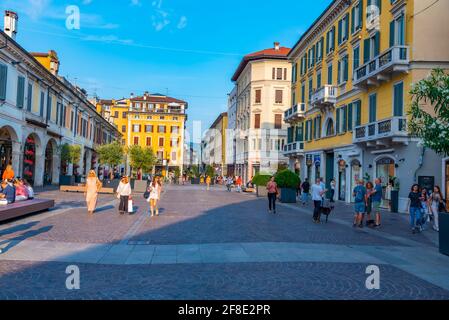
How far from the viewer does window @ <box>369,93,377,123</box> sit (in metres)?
25.3

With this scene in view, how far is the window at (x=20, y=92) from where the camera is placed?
26.4 metres

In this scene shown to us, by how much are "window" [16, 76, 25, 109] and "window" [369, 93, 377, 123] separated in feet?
70.3

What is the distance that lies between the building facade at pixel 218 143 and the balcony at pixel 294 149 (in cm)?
3830

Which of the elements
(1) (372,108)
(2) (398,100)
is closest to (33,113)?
(1) (372,108)

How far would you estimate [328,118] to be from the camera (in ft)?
111

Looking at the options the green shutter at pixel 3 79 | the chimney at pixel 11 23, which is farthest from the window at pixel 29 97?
the green shutter at pixel 3 79

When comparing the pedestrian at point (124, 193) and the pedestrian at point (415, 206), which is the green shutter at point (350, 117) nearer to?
the pedestrian at point (415, 206)

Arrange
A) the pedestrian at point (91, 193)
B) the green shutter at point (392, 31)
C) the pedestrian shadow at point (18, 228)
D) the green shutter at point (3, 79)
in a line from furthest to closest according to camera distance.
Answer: the green shutter at point (3, 79) < the green shutter at point (392, 31) < the pedestrian at point (91, 193) < the pedestrian shadow at point (18, 228)

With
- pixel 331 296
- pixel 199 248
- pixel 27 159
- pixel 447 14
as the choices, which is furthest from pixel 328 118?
pixel 331 296

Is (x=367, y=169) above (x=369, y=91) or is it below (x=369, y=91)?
below

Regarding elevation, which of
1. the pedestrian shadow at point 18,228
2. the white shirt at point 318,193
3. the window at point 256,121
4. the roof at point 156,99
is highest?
the roof at point 156,99
